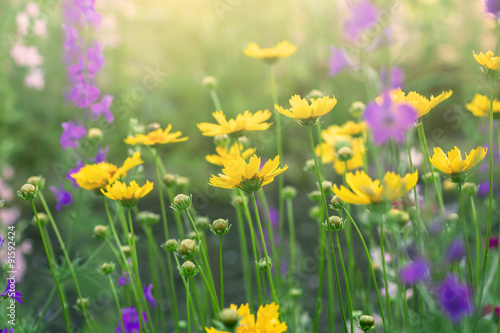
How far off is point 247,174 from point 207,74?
234cm

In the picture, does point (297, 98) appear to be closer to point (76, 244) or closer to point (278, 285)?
point (278, 285)

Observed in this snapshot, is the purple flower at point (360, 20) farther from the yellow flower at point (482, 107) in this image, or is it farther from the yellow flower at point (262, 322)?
the yellow flower at point (262, 322)

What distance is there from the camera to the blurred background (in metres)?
2.37

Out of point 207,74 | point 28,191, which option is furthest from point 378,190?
point 207,74

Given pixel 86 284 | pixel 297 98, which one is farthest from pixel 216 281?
pixel 297 98

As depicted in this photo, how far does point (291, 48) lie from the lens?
2.77 ft

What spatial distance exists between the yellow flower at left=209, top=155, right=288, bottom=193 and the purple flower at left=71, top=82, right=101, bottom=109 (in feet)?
1.42

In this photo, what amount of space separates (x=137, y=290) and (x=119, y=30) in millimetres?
2347

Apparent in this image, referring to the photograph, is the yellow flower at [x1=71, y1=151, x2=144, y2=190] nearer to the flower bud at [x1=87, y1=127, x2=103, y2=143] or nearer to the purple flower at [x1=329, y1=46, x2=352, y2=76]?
the flower bud at [x1=87, y1=127, x2=103, y2=143]

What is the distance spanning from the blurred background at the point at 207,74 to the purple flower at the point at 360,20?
914mm

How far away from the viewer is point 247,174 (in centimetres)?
57

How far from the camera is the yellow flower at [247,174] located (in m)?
0.56

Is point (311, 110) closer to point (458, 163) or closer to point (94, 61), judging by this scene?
point (458, 163)

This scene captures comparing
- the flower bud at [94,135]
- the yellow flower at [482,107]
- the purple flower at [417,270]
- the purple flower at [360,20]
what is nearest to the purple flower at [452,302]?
the purple flower at [417,270]
